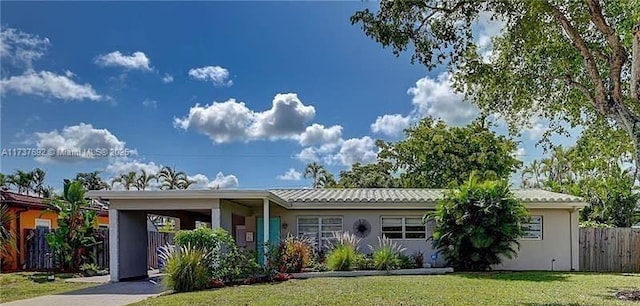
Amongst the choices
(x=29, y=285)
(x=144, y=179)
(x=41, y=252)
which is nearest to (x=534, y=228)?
(x=29, y=285)

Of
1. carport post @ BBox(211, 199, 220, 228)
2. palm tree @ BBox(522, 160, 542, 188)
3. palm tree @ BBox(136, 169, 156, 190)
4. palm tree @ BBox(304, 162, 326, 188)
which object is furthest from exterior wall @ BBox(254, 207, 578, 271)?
palm tree @ BBox(304, 162, 326, 188)

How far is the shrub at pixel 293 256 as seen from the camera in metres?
14.4

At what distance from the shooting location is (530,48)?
37.3ft

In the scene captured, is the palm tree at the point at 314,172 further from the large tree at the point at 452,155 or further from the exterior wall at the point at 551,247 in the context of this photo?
the exterior wall at the point at 551,247

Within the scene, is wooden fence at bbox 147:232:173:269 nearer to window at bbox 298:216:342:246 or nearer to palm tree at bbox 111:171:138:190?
window at bbox 298:216:342:246

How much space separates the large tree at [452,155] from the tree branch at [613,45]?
17.5 m

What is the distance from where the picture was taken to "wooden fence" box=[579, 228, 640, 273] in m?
18.2

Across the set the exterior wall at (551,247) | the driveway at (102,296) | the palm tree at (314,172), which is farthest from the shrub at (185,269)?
the palm tree at (314,172)

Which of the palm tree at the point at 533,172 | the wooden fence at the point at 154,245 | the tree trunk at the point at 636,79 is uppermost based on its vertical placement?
the tree trunk at the point at 636,79

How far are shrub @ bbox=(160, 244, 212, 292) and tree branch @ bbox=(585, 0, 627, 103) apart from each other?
9142mm

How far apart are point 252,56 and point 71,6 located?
6.19 meters

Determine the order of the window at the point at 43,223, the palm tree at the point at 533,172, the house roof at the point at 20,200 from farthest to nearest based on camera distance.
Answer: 1. the palm tree at the point at 533,172
2. the window at the point at 43,223
3. the house roof at the point at 20,200

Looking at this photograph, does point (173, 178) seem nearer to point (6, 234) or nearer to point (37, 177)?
point (37, 177)

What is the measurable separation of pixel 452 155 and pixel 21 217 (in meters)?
20.9
